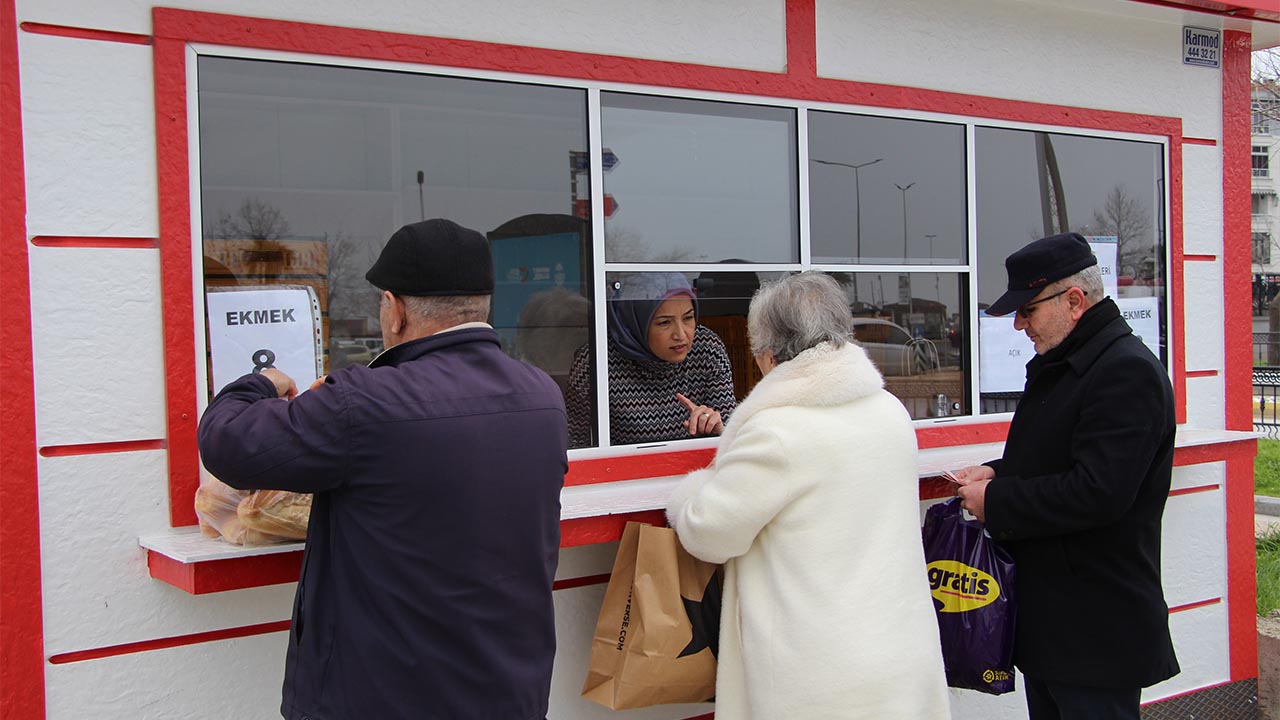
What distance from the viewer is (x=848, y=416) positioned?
8.29 ft

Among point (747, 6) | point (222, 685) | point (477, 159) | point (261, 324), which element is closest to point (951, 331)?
point (747, 6)

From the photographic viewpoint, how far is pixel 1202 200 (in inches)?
184

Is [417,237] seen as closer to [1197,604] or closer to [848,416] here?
[848,416]

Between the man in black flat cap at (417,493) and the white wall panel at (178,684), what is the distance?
0.81 m

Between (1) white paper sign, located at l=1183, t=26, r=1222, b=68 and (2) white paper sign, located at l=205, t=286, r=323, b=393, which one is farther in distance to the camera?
(1) white paper sign, located at l=1183, t=26, r=1222, b=68

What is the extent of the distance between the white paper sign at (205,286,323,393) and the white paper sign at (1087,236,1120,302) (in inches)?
132

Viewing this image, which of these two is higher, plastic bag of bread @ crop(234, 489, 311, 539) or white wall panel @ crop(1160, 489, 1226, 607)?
plastic bag of bread @ crop(234, 489, 311, 539)

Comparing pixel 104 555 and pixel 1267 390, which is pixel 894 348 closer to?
pixel 104 555

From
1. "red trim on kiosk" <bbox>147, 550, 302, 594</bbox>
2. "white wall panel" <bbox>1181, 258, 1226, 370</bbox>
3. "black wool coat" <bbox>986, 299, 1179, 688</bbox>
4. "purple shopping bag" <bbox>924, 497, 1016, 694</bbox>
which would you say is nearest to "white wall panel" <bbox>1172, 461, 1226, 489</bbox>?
"white wall panel" <bbox>1181, 258, 1226, 370</bbox>

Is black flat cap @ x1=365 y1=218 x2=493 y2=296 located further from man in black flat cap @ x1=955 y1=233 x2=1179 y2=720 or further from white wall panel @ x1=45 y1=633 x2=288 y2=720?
man in black flat cap @ x1=955 y1=233 x2=1179 y2=720

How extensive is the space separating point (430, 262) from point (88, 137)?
1.16m

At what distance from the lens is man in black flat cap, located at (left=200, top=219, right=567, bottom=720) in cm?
195

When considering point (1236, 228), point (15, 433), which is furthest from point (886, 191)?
point (15, 433)

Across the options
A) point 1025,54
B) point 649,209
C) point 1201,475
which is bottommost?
point 1201,475
